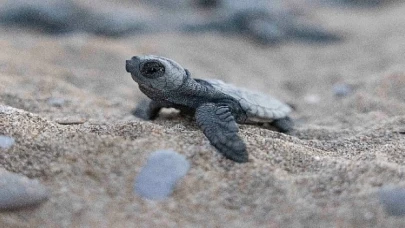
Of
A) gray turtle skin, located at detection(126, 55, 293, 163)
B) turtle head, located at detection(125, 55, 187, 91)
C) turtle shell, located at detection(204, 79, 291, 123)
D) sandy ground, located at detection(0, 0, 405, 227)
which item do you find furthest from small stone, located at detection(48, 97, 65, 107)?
turtle shell, located at detection(204, 79, 291, 123)

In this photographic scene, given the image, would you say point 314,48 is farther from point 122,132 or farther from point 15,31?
point 122,132

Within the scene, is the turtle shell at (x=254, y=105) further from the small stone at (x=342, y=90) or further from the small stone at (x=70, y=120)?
the small stone at (x=342, y=90)

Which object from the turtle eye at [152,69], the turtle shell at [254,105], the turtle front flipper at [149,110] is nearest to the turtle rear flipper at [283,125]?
the turtle shell at [254,105]

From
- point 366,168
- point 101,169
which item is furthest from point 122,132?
point 366,168

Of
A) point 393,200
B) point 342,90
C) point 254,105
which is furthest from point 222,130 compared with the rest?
point 342,90

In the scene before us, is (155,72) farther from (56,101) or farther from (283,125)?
(56,101)
